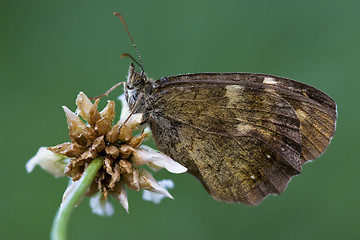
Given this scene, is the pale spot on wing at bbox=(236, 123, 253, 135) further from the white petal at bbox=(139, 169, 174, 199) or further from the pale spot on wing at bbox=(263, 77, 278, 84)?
the white petal at bbox=(139, 169, 174, 199)

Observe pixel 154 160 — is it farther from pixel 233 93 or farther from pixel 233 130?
pixel 233 93

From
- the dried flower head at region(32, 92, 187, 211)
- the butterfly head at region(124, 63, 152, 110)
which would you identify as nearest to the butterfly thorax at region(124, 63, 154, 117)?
the butterfly head at region(124, 63, 152, 110)

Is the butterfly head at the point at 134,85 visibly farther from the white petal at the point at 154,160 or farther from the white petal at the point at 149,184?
the white petal at the point at 149,184

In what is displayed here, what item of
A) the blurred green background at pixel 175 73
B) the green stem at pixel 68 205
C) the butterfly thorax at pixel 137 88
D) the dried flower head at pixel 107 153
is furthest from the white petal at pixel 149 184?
the blurred green background at pixel 175 73

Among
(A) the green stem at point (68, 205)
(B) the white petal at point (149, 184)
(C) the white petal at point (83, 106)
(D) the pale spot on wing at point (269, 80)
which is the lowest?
(A) the green stem at point (68, 205)
